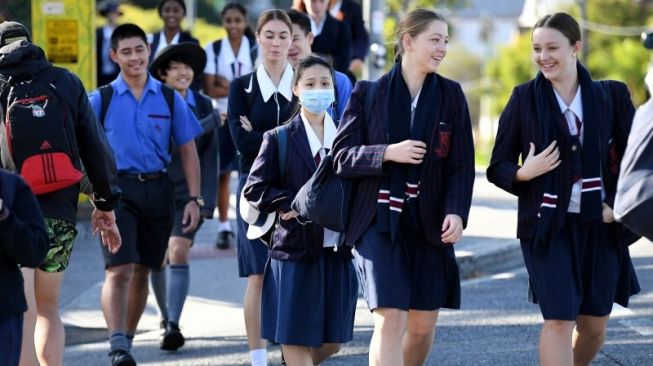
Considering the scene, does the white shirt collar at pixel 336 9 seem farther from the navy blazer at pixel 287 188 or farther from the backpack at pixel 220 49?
the navy blazer at pixel 287 188

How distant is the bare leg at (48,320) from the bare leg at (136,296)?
1.75 meters

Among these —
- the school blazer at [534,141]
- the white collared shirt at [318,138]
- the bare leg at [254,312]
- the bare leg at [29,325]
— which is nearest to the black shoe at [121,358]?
the bare leg at [254,312]

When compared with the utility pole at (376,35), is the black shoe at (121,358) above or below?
below

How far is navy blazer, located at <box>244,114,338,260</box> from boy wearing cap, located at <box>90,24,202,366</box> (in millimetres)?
1525

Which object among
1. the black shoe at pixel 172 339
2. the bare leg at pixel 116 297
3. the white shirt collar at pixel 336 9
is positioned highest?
the white shirt collar at pixel 336 9

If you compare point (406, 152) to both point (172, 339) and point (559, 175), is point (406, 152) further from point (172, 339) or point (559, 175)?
point (172, 339)

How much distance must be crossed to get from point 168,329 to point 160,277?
42cm

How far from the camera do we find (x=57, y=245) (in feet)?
22.6

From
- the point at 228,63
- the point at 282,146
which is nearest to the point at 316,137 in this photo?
the point at 282,146

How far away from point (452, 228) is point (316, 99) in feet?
3.90

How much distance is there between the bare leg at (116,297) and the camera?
8391 millimetres

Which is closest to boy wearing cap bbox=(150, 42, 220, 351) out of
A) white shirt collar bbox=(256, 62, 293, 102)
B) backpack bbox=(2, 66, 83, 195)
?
white shirt collar bbox=(256, 62, 293, 102)

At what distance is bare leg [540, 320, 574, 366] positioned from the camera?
6.51 metres

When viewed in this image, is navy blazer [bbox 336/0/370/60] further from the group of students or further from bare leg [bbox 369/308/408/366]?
bare leg [bbox 369/308/408/366]
